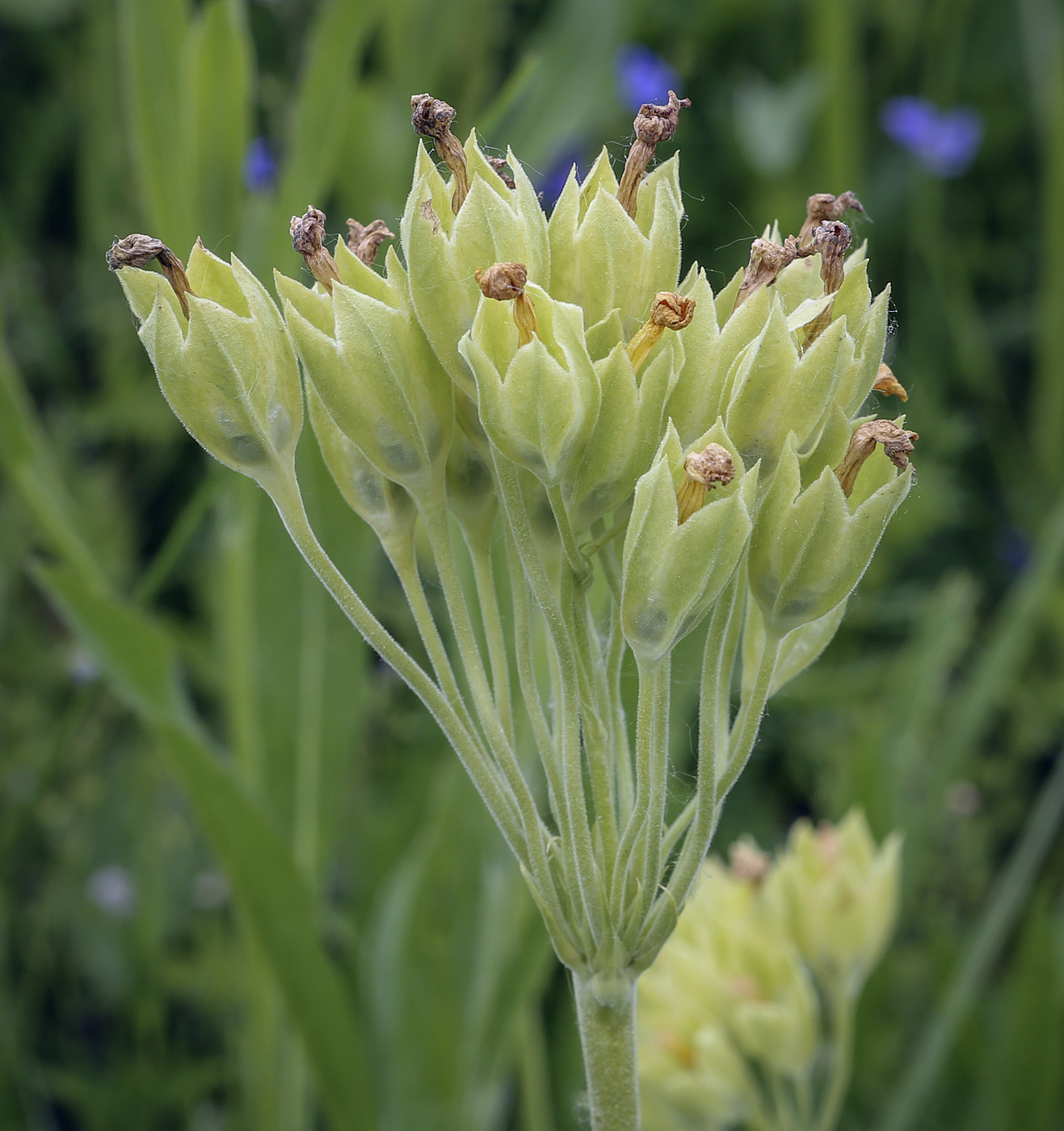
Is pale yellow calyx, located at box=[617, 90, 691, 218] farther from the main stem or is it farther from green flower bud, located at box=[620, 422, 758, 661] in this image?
the main stem

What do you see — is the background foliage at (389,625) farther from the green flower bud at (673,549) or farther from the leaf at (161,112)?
the green flower bud at (673,549)

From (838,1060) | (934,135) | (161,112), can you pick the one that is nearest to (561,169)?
(934,135)

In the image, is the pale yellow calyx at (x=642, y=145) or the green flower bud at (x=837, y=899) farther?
the green flower bud at (x=837, y=899)

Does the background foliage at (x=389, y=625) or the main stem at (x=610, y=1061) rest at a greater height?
the background foliage at (x=389, y=625)

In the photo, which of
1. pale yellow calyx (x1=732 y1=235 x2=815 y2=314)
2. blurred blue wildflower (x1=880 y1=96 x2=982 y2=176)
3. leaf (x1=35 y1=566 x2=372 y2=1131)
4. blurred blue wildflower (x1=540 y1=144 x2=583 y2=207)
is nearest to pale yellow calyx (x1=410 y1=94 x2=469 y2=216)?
pale yellow calyx (x1=732 y1=235 x2=815 y2=314)

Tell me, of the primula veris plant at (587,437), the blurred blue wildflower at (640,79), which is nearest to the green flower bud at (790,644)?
the primula veris plant at (587,437)

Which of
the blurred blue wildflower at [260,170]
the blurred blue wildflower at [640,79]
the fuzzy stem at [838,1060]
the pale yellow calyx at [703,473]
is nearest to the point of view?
the pale yellow calyx at [703,473]

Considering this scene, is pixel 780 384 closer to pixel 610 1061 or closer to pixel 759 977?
pixel 610 1061
